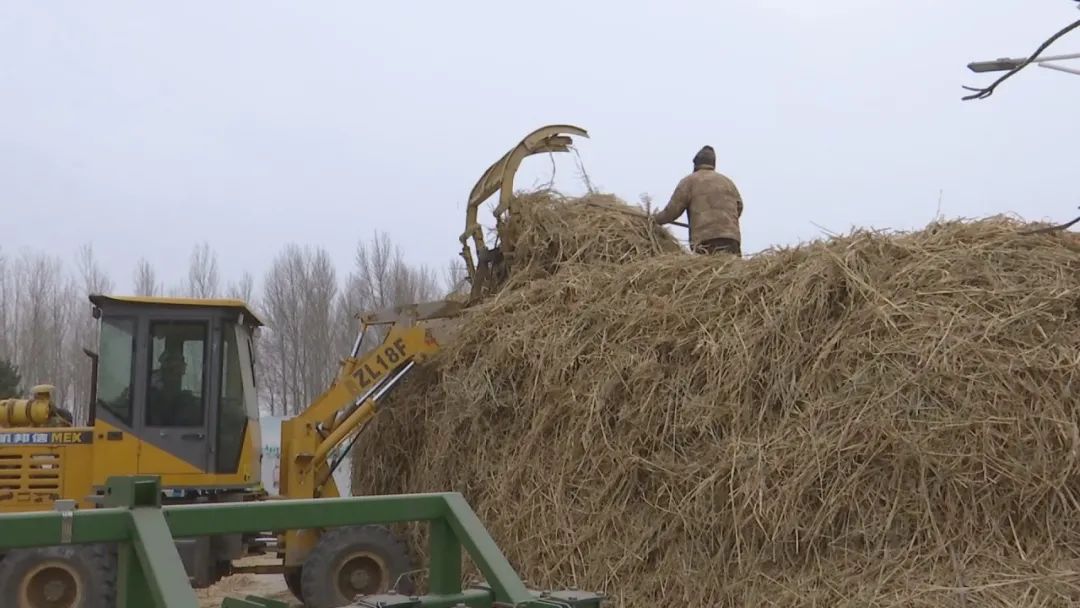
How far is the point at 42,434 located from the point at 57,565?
1365mm

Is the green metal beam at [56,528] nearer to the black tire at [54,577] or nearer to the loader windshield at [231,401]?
the black tire at [54,577]

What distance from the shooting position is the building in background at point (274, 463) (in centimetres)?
991

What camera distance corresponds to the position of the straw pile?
17.8 feet

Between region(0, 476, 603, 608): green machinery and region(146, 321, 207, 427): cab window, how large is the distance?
494cm

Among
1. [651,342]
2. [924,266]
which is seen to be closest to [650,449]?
[651,342]

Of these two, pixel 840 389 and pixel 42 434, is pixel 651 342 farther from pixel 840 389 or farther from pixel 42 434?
pixel 42 434

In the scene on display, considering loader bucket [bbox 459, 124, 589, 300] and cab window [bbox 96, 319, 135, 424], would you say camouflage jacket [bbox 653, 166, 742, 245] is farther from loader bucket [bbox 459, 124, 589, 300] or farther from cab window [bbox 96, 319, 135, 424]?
cab window [bbox 96, 319, 135, 424]

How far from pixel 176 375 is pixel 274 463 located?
12.2 ft

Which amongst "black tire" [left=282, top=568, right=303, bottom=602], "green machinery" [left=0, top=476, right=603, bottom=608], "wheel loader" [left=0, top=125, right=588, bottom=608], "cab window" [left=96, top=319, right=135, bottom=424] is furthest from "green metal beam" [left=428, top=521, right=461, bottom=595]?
"cab window" [left=96, top=319, right=135, bottom=424]

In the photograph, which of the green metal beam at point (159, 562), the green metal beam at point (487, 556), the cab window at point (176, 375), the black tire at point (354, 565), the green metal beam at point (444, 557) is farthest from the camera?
the cab window at point (176, 375)

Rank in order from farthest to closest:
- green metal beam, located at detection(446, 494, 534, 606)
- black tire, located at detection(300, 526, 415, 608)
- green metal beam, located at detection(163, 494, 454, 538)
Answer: black tire, located at detection(300, 526, 415, 608), green metal beam, located at detection(446, 494, 534, 606), green metal beam, located at detection(163, 494, 454, 538)

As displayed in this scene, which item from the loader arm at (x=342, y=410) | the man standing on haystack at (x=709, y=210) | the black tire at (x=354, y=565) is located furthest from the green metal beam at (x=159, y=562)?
the man standing on haystack at (x=709, y=210)

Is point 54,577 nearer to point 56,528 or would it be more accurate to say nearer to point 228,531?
point 228,531

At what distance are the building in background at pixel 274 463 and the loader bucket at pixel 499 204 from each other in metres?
2.04
